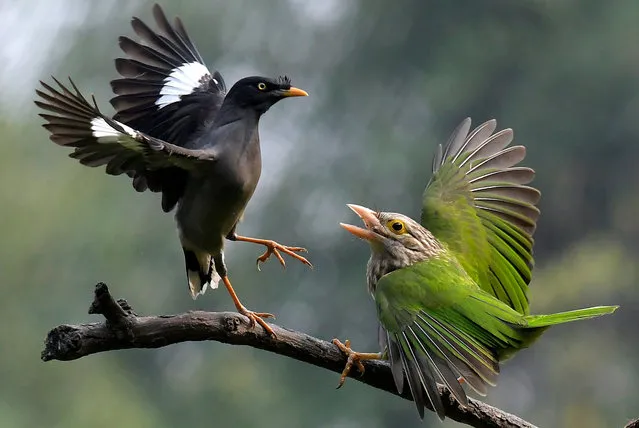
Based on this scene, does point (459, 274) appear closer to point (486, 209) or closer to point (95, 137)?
point (486, 209)

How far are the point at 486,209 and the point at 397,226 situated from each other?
403 millimetres

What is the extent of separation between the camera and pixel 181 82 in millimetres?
4445

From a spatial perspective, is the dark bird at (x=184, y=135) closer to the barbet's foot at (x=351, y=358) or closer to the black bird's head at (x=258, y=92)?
the black bird's head at (x=258, y=92)

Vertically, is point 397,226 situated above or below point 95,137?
above

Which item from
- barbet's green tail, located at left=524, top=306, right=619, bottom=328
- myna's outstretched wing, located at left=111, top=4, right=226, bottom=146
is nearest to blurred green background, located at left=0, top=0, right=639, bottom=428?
myna's outstretched wing, located at left=111, top=4, right=226, bottom=146

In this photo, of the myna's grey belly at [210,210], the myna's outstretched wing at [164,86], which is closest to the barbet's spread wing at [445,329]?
the myna's grey belly at [210,210]

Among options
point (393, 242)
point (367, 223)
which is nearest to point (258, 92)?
point (367, 223)

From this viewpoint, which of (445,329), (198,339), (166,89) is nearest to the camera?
(198,339)

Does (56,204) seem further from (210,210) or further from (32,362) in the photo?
(210,210)

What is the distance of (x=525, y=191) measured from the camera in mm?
4035

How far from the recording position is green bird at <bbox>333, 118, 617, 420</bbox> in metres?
3.30

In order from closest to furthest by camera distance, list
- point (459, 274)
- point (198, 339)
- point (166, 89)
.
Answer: point (198, 339) < point (459, 274) < point (166, 89)

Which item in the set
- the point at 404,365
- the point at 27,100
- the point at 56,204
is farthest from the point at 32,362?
the point at 404,365

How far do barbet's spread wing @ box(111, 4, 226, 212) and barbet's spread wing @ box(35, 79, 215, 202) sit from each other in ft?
1.28
